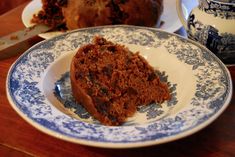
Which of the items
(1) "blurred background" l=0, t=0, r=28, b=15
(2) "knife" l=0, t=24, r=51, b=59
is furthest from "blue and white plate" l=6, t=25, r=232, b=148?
(1) "blurred background" l=0, t=0, r=28, b=15

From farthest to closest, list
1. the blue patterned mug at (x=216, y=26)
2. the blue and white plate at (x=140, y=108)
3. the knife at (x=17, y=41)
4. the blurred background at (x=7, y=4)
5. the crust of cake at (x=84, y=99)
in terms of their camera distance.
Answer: the blurred background at (x=7, y=4) → the knife at (x=17, y=41) → the blue patterned mug at (x=216, y=26) → the crust of cake at (x=84, y=99) → the blue and white plate at (x=140, y=108)

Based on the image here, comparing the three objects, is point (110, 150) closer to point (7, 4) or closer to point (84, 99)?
point (84, 99)

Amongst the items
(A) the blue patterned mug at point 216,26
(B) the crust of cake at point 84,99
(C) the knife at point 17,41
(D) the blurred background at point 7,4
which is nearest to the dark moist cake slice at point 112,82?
(B) the crust of cake at point 84,99

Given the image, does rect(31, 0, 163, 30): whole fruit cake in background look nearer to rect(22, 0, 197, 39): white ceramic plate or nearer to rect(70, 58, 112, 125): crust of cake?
rect(22, 0, 197, 39): white ceramic plate

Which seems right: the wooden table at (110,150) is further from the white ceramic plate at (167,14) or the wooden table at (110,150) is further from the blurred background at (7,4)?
the blurred background at (7,4)

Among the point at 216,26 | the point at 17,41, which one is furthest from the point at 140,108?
the point at 17,41

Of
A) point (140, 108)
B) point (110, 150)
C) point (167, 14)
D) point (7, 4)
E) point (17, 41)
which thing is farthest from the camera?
point (7, 4)
